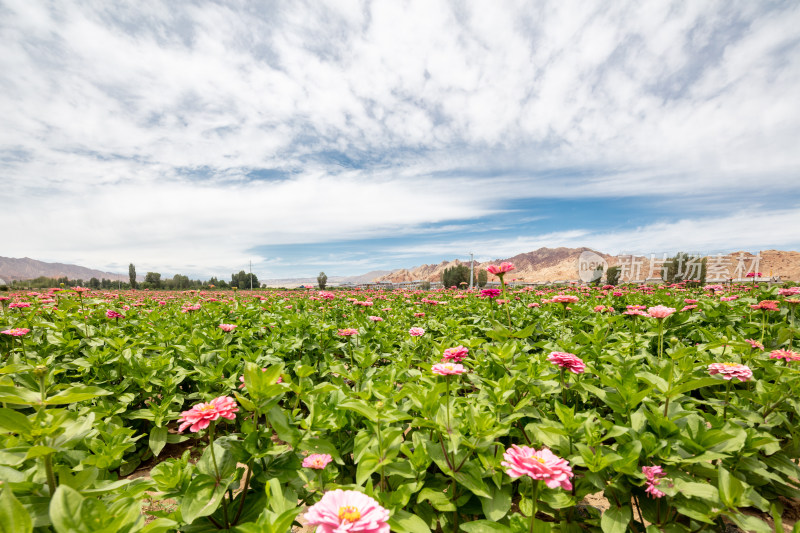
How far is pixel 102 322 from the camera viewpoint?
17.3 feet

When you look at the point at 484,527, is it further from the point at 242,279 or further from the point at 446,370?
the point at 242,279

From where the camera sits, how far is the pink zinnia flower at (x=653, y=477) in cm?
155

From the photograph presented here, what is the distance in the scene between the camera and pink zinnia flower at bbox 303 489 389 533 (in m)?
0.99

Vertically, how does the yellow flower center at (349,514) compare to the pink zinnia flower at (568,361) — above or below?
below

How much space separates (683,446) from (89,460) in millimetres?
3077

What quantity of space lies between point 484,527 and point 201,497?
1259 mm

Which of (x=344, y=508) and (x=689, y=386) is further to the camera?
(x=689, y=386)

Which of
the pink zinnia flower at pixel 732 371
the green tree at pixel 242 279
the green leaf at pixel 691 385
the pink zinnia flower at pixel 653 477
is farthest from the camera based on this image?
the green tree at pixel 242 279

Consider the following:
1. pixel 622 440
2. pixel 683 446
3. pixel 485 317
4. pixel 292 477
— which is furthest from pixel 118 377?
pixel 485 317

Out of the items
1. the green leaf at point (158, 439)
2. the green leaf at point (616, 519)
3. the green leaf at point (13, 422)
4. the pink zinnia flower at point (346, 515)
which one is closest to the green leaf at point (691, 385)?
the green leaf at point (616, 519)

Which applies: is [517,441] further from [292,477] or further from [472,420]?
[292,477]

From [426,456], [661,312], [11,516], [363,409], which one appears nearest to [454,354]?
[426,456]

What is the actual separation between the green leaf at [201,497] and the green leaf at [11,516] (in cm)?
60

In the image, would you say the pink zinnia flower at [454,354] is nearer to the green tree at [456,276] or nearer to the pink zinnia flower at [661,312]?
the pink zinnia flower at [661,312]
